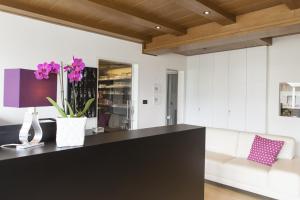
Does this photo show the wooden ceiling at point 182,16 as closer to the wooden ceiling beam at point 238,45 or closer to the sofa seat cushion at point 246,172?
the wooden ceiling beam at point 238,45

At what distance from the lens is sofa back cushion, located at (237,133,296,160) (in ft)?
11.0

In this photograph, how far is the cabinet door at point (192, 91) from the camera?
6496 mm

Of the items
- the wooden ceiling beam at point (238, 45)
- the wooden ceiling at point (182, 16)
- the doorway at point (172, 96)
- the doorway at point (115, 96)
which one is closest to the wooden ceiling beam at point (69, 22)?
the wooden ceiling at point (182, 16)

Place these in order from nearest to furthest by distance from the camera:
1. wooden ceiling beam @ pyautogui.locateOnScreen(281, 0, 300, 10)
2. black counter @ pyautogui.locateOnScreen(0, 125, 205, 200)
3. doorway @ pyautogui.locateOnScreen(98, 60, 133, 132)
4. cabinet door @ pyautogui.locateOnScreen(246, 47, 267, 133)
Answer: black counter @ pyautogui.locateOnScreen(0, 125, 205, 200) → wooden ceiling beam @ pyautogui.locateOnScreen(281, 0, 300, 10) → cabinet door @ pyautogui.locateOnScreen(246, 47, 267, 133) → doorway @ pyautogui.locateOnScreen(98, 60, 133, 132)

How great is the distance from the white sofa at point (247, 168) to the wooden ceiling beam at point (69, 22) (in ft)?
8.22

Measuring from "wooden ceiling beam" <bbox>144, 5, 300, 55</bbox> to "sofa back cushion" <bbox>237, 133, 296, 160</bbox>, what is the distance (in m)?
1.62

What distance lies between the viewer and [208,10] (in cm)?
324

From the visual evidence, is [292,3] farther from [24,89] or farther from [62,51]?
[62,51]

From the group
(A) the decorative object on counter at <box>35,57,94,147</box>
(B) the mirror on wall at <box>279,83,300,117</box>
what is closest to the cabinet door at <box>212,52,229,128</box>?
(B) the mirror on wall at <box>279,83,300,117</box>

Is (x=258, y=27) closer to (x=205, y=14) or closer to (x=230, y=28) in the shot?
(x=230, y=28)

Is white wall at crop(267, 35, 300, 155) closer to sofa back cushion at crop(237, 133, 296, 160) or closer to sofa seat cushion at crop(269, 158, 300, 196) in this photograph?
sofa back cushion at crop(237, 133, 296, 160)

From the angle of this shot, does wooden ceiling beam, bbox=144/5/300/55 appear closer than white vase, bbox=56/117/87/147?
No

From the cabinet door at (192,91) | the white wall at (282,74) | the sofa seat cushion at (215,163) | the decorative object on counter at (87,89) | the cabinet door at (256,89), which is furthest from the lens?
the cabinet door at (192,91)

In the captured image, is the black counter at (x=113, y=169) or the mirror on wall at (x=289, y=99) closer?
the black counter at (x=113, y=169)
